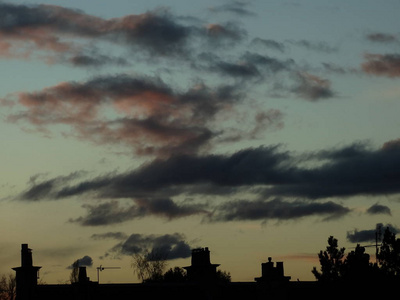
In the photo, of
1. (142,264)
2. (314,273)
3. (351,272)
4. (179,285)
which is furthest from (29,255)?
(142,264)

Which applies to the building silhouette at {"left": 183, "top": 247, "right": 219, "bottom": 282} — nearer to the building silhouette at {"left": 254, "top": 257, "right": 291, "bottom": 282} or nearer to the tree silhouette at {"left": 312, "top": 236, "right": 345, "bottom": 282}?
the building silhouette at {"left": 254, "top": 257, "right": 291, "bottom": 282}

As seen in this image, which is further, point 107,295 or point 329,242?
point 329,242

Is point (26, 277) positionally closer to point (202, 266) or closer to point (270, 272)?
point (202, 266)

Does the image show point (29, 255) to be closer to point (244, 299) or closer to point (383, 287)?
point (244, 299)

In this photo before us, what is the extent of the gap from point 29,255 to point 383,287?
22.9 meters

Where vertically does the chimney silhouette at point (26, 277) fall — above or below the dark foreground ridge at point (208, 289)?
above

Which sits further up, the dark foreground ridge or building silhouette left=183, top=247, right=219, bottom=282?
building silhouette left=183, top=247, right=219, bottom=282

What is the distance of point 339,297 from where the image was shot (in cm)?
6088

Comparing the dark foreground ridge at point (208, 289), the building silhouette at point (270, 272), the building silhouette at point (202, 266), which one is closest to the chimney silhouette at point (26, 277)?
the dark foreground ridge at point (208, 289)

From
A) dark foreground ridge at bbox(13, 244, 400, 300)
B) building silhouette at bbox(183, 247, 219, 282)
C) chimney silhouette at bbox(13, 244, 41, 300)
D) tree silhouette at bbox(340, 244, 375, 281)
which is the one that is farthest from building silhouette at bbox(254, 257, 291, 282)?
chimney silhouette at bbox(13, 244, 41, 300)

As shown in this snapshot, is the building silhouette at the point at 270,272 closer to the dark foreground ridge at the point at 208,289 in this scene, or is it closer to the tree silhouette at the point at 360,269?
the dark foreground ridge at the point at 208,289

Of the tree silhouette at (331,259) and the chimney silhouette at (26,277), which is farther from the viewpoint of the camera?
the tree silhouette at (331,259)

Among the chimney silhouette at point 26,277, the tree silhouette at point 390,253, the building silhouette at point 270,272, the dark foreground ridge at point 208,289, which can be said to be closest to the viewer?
the building silhouette at point 270,272

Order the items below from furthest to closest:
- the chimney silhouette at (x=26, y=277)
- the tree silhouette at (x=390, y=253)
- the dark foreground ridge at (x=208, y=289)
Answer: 1. the tree silhouette at (x=390, y=253)
2. the chimney silhouette at (x=26, y=277)
3. the dark foreground ridge at (x=208, y=289)
